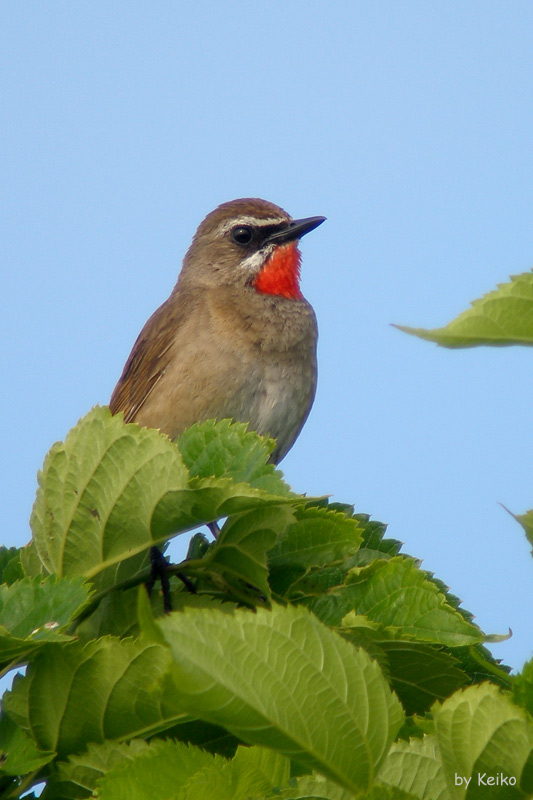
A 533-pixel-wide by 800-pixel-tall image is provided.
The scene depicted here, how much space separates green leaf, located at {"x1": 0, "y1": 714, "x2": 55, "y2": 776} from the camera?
82.6 inches

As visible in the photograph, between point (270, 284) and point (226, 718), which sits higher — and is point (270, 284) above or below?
above

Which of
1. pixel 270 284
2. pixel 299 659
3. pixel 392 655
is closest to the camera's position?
pixel 299 659

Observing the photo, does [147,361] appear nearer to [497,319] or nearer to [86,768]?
[86,768]

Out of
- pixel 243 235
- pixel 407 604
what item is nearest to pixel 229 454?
pixel 407 604

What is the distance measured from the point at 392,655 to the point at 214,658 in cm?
101

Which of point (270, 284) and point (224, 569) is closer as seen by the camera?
point (224, 569)

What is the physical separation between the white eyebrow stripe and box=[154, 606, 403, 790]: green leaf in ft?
18.6

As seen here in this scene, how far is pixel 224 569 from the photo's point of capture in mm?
2475

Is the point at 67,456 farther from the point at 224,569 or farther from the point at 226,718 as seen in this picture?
the point at 226,718

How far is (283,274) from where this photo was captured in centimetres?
690

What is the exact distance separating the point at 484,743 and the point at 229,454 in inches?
38.2

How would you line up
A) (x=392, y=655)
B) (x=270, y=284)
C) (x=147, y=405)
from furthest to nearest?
1. (x=270, y=284)
2. (x=147, y=405)
3. (x=392, y=655)

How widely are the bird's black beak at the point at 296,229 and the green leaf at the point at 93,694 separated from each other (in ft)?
16.6

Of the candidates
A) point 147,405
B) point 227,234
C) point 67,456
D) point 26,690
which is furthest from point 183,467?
point 227,234
